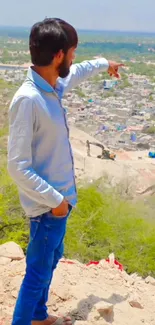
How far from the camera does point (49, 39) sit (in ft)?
7.50

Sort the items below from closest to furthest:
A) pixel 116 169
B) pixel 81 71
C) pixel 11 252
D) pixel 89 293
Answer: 1. pixel 81 71
2. pixel 89 293
3. pixel 11 252
4. pixel 116 169

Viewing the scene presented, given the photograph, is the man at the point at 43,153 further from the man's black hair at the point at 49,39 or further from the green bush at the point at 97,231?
the green bush at the point at 97,231

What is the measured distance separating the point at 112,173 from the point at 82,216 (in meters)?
10.5

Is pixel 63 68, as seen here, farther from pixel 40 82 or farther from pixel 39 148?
pixel 39 148

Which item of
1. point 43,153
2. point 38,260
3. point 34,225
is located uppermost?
point 43,153

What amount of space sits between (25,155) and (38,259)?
1.84ft

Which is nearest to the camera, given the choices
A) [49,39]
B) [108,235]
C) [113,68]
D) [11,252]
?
[49,39]

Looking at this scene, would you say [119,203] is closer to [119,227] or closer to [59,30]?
[119,227]

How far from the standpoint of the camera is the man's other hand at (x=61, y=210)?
2437 mm

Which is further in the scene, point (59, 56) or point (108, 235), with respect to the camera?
point (108, 235)

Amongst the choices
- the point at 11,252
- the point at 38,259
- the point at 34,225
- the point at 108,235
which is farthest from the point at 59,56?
the point at 108,235

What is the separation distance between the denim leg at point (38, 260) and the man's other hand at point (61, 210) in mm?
55

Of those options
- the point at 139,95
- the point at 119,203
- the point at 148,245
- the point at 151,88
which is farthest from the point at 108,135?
the point at 151,88

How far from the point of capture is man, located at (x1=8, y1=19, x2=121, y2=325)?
230 cm
